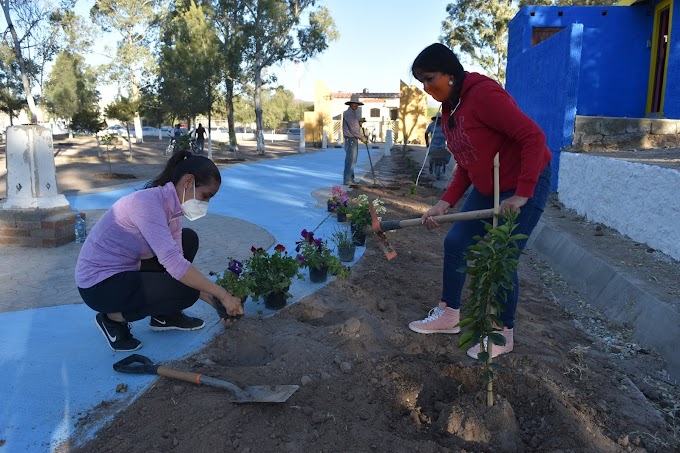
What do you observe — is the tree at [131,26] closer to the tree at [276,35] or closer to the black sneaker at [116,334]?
the tree at [276,35]

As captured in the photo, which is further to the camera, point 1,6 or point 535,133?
point 1,6

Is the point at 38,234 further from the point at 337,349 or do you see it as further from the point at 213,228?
the point at 337,349

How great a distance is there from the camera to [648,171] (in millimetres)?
5250

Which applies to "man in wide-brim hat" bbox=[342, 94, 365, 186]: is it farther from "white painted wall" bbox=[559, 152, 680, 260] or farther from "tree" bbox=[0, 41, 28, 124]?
"tree" bbox=[0, 41, 28, 124]

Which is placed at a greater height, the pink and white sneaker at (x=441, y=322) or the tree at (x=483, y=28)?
the tree at (x=483, y=28)

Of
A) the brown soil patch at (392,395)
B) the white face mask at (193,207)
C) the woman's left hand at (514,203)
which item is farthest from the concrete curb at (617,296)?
the white face mask at (193,207)

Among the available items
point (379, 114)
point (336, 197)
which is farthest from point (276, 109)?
point (336, 197)

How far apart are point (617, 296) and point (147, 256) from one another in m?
3.55

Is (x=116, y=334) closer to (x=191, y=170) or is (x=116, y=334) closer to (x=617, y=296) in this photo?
(x=191, y=170)

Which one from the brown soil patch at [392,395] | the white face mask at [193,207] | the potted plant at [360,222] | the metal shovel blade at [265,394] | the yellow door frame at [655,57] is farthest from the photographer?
the yellow door frame at [655,57]

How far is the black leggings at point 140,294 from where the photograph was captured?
3.00 metres

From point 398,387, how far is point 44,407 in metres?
1.70

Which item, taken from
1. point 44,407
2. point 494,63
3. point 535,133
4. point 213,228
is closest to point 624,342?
point 535,133

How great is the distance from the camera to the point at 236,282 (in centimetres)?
364
